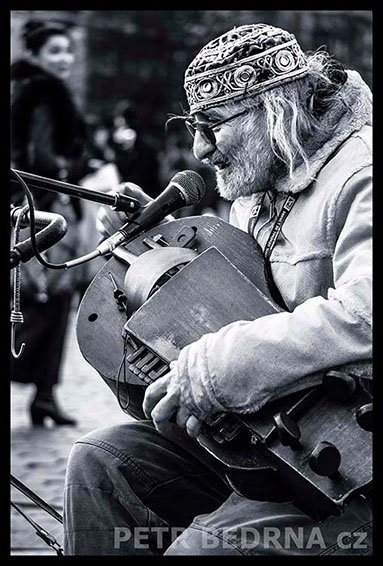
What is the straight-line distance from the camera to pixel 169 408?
268cm

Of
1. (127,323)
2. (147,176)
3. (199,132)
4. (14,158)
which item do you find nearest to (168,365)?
(127,323)

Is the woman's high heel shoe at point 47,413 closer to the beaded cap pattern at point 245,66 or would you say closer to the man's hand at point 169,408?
the beaded cap pattern at point 245,66

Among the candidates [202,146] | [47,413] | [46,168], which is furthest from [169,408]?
[46,168]

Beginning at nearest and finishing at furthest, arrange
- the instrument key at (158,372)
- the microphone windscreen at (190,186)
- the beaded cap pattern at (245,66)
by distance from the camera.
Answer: the instrument key at (158,372), the beaded cap pattern at (245,66), the microphone windscreen at (190,186)

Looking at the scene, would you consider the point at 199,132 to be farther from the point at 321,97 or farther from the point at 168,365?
the point at 168,365

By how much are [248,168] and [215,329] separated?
Result: 47 centimetres

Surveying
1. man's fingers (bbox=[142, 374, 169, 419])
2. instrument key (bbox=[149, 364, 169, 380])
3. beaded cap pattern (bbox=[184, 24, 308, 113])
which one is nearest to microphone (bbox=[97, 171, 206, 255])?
beaded cap pattern (bbox=[184, 24, 308, 113])

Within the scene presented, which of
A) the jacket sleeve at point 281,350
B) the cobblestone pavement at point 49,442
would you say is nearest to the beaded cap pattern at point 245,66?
the jacket sleeve at point 281,350

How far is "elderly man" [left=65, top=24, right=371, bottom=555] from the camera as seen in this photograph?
262cm

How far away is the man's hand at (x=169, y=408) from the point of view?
105 inches

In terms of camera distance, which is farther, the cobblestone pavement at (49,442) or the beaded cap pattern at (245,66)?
the cobblestone pavement at (49,442)

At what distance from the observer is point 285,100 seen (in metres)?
2.98

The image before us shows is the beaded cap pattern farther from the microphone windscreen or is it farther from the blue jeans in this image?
the blue jeans

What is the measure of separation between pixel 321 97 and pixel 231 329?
0.73m
